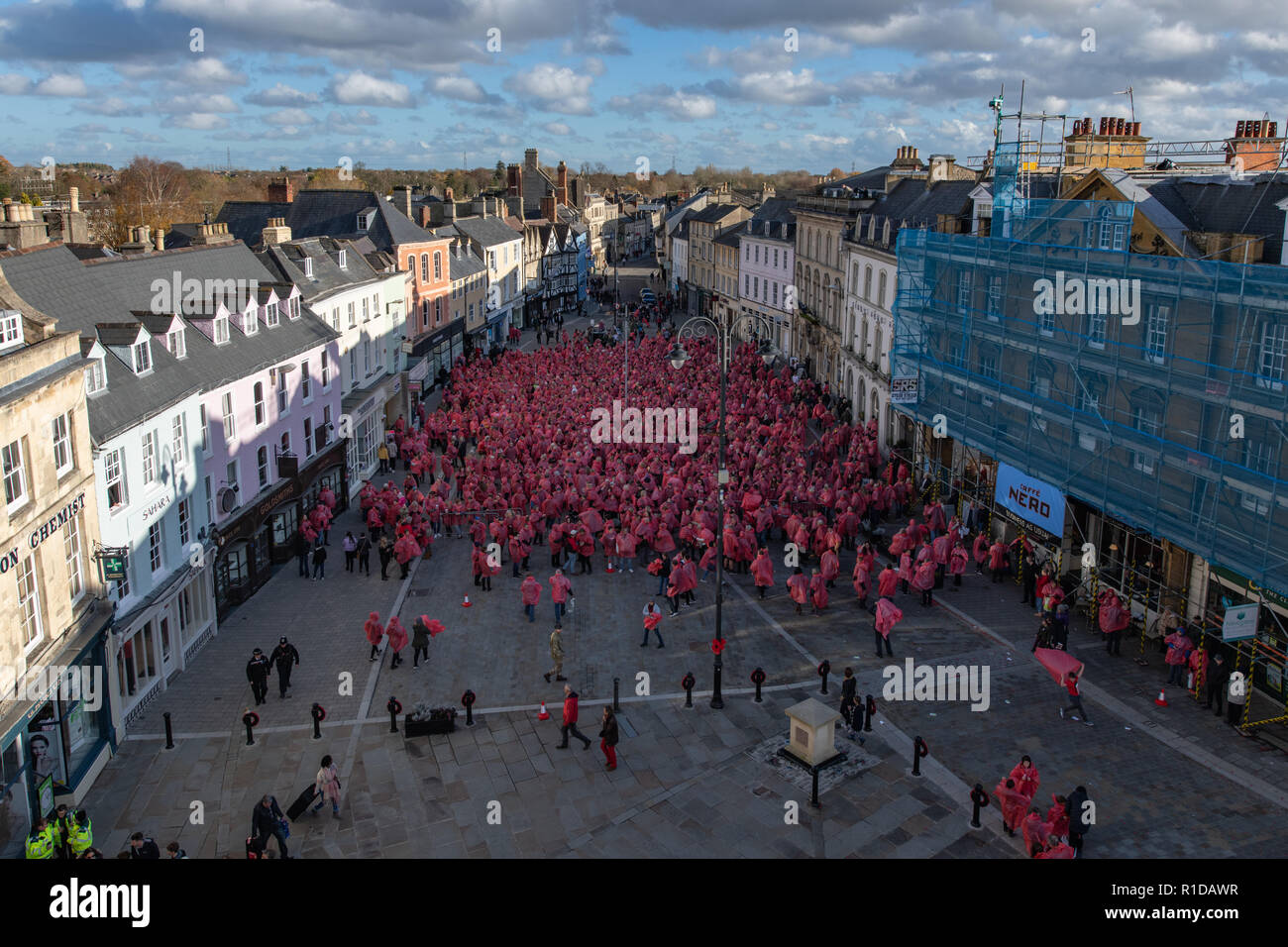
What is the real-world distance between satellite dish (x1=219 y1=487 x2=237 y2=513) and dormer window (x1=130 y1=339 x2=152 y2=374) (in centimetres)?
358

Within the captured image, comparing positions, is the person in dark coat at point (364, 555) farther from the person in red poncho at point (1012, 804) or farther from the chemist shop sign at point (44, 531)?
the person in red poncho at point (1012, 804)

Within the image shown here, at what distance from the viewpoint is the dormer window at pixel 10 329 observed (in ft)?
47.6

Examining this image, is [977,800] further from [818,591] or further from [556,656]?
[818,591]

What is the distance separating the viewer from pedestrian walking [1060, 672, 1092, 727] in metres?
17.0

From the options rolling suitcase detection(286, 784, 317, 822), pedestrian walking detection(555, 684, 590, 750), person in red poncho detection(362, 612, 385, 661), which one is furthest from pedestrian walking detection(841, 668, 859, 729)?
person in red poncho detection(362, 612, 385, 661)

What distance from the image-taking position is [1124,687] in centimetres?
1858

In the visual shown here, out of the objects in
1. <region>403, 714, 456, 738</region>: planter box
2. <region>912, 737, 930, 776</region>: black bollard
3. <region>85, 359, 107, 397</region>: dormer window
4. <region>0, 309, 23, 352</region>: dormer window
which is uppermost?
<region>0, 309, 23, 352</region>: dormer window

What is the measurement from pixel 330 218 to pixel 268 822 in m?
38.6

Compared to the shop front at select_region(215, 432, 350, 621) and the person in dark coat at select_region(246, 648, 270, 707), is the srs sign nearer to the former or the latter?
the person in dark coat at select_region(246, 648, 270, 707)

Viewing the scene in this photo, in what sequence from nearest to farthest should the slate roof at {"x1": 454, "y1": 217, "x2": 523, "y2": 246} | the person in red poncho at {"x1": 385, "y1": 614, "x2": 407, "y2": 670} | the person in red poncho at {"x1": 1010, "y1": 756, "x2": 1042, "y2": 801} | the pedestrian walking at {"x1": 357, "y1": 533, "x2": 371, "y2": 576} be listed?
the person in red poncho at {"x1": 1010, "y1": 756, "x2": 1042, "y2": 801}, the person in red poncho at {"x1": 385, "y1": 614, "x2": 407, "y2": 670}, the pedestrian walking at {"x1": 357, "y1": 533, "x2": 371, "y2": 576}, the slate roof at {"x1": 454, "y1": 217, "x2": 523, "y2": 246}

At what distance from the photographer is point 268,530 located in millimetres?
25797

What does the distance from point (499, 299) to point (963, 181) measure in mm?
34588

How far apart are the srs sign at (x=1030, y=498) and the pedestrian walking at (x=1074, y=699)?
252 inches
